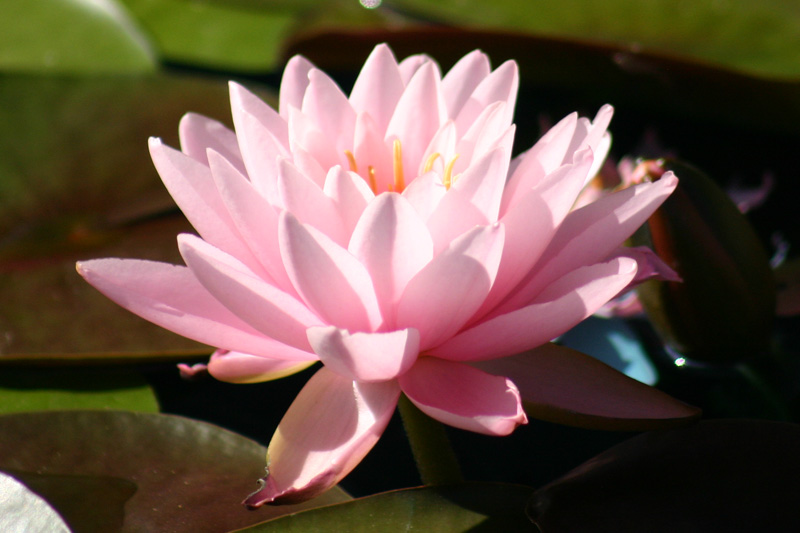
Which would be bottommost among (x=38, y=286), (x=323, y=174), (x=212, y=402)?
(x=212, y=402)

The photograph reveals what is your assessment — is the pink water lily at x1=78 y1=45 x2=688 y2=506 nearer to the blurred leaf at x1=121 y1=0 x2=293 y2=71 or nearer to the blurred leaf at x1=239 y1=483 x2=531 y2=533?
the blurred leaf at x1=239 y1=483 x2=531 y2=533

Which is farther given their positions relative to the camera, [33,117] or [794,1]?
A: [794,1]

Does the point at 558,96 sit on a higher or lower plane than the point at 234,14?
lower

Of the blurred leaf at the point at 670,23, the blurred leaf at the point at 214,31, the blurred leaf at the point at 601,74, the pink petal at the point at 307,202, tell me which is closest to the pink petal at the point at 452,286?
the pink petal at the point at 307,202

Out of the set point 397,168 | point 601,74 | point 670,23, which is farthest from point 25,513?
point 670,23

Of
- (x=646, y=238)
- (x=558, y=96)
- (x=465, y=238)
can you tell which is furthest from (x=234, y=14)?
(x=465, y=238)

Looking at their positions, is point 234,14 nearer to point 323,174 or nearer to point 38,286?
point 38,286

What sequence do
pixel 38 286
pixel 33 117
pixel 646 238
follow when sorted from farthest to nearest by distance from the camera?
pixel 33 117 → pixel 38 286 → pixel 646 238
